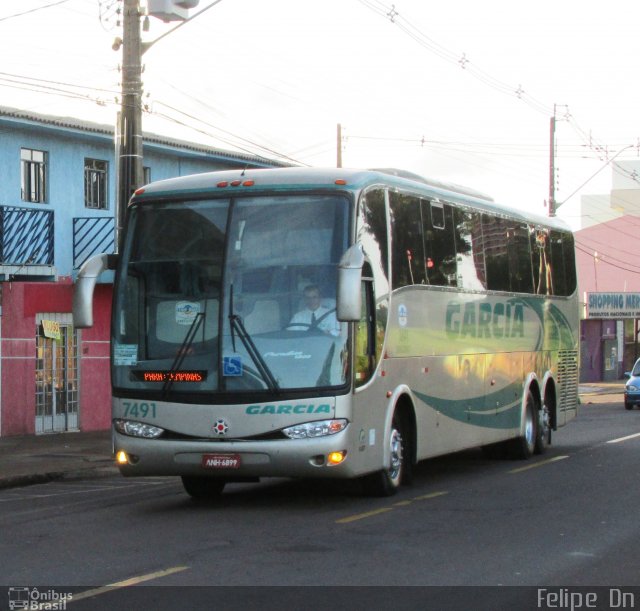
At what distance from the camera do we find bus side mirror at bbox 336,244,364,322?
39.5 feet

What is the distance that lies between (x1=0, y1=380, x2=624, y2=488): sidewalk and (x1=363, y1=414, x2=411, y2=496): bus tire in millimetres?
5554

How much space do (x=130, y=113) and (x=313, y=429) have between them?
26.1ft

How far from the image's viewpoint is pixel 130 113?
18.8m

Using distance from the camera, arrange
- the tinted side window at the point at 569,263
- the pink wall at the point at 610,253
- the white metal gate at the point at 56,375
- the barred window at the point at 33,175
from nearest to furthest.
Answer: the tinted side window at the point at 569,263
the white metal gate at the point at 56,375
the barred window at the point at 33,175
the pink wall at the point at 610,253

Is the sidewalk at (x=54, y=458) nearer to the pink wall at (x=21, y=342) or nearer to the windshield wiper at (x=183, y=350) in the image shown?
the pink wall at (x=21, y=342)

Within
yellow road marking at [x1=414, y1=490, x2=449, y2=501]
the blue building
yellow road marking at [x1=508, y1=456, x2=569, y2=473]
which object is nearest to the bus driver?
yellow road marking at [x1=414, y1=490, x2=449, y2=501]

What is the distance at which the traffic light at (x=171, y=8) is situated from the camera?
18875mm

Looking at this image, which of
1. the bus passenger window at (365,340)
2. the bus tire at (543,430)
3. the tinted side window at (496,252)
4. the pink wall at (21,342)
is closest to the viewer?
the bus passenger window at (365,340)

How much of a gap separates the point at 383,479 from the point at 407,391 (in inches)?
47.2

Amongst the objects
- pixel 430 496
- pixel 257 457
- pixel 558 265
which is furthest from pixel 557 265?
pixel 257 457

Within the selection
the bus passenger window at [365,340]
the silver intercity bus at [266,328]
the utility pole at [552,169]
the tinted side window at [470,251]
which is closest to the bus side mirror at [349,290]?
the silver intercity bus at [266,328]

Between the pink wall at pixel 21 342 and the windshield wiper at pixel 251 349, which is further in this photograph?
the pink wall at pixel 21 342

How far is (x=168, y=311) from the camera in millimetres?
12938

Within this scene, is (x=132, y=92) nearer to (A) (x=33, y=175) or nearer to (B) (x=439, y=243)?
(B) (x=439, y=243)
